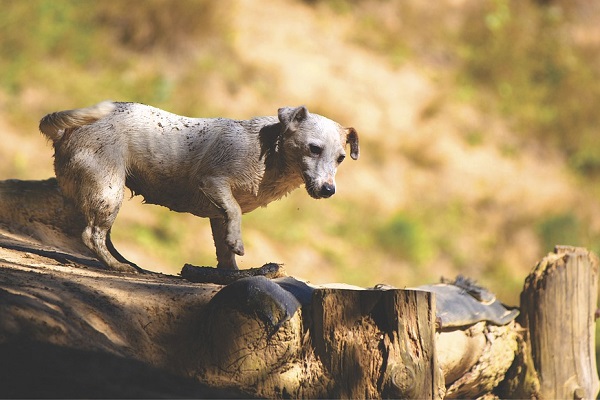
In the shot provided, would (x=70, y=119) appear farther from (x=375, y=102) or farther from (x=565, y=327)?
(x=375, y=102)

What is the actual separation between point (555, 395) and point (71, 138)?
3.39 m

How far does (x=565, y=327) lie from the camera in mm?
5664

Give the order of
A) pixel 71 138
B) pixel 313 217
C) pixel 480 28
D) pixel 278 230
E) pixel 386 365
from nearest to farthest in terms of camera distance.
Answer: pixel 386 365
pixel 71 138
pixel 278 230
pixel 313 217
pixel 480 28

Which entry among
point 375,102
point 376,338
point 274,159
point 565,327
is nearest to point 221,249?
point 274,159

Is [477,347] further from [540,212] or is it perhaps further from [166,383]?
[540,212]

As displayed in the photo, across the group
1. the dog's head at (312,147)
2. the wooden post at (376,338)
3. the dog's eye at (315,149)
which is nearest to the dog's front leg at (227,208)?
the dog's head at (312,147)

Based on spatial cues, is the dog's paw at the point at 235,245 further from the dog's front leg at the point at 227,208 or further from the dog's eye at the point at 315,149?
the dog's eye at the point at 315,149

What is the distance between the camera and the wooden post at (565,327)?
18.5 feet

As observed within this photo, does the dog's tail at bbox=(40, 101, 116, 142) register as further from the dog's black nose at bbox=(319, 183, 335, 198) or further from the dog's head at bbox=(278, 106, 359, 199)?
the dog's black nose at bbox=(319, 183, 335, 198)

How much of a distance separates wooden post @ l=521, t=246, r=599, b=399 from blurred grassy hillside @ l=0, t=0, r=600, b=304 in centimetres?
448

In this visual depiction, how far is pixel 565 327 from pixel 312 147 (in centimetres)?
217

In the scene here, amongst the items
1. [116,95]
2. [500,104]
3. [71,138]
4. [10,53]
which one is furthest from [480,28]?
[71,138]

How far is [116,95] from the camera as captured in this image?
11.3m

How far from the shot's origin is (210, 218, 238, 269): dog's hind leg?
17.2 feet
